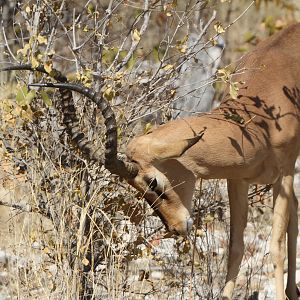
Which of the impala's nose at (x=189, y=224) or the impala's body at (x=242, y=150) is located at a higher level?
the impala's body at (x=242, y=150)

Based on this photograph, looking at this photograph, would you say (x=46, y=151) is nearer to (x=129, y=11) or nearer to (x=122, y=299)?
(x=122, y=299)

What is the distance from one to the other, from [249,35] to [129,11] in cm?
111

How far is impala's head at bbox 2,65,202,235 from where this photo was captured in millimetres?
5145

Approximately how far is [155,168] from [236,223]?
3.57 ft

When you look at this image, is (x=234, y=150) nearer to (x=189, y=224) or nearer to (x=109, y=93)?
(x=189, y=224)

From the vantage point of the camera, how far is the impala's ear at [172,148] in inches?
213

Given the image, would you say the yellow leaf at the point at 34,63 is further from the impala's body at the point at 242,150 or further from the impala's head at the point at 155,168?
the impala's body at the point at 242,150

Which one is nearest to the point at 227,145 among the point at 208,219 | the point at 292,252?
the point at 208,219

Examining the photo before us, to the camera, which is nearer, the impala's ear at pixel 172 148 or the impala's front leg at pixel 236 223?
the impala's ear at pixel 172 148

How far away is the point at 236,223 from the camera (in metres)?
6.37

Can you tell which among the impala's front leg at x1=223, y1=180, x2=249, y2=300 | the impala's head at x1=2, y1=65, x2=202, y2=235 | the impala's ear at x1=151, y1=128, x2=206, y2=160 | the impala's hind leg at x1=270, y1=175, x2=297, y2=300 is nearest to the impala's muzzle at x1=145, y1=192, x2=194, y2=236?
the impala's head at x1=2, y1=65, x2=202, y2=235

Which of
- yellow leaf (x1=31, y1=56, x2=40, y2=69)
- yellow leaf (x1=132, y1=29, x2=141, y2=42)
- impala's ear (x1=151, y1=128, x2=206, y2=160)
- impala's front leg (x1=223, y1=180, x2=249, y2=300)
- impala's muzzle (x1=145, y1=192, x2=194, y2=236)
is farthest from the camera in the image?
impala's front leg (x1=223, y1=180, x2=249, y2=300)

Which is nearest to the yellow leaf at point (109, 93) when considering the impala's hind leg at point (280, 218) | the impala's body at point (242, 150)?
the impala's body at point (242, 150)

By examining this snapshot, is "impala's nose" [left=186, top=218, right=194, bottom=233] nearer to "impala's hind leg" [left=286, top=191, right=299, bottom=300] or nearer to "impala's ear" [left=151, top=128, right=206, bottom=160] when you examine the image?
"impala's ear" [left=151, top=128, right=206, bottom=160]
